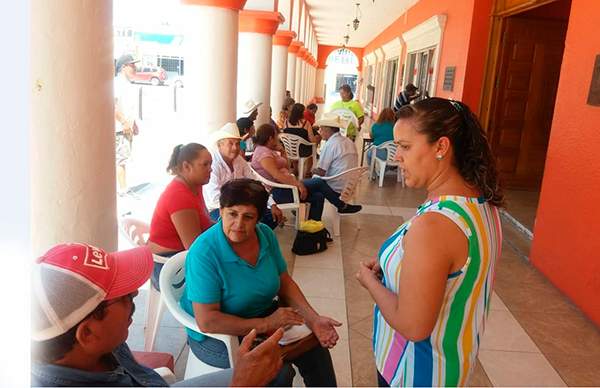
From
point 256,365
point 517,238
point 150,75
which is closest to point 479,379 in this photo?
point 256,365

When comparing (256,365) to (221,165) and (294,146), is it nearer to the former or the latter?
(221,165)

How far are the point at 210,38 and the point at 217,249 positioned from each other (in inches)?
132

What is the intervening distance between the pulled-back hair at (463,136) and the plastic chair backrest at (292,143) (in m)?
5.94

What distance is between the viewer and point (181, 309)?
2051 mm

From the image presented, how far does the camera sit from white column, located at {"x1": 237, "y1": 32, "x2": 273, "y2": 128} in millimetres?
7551

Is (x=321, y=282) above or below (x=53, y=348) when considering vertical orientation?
below

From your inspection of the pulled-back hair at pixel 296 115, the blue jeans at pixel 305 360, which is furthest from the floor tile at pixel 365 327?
the pulled-back hair at pixel 296 115

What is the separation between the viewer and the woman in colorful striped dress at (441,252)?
1.23 meters

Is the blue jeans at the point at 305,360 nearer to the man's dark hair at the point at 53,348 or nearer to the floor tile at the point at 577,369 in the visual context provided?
the man's dark hair at the point at 53,348

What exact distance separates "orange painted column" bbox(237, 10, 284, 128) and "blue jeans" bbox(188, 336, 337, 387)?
18.6 feet

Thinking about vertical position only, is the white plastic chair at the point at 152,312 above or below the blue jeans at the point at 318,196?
below

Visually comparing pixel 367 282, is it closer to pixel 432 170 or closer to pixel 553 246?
pixel 432 170

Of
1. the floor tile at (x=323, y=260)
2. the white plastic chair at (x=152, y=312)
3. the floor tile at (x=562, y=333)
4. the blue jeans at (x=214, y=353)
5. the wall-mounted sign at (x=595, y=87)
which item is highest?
the wall-mounted sign at (x=595, y=87)

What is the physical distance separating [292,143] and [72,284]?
6331mm
